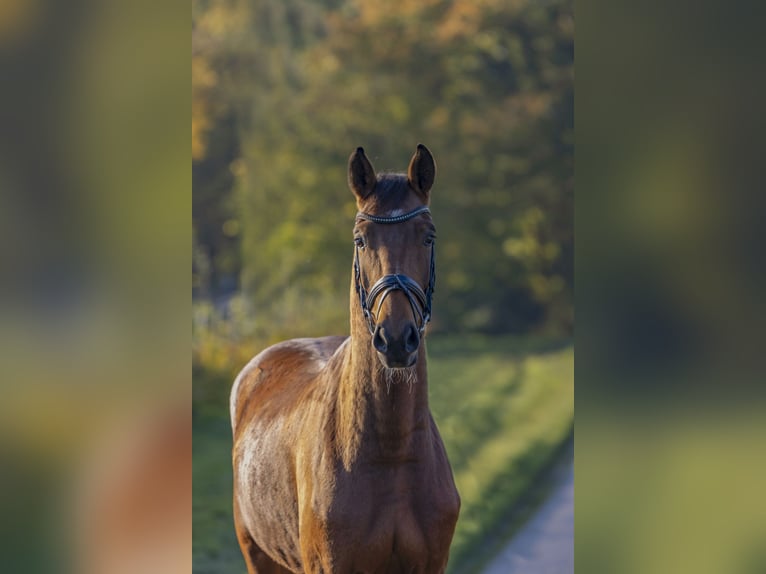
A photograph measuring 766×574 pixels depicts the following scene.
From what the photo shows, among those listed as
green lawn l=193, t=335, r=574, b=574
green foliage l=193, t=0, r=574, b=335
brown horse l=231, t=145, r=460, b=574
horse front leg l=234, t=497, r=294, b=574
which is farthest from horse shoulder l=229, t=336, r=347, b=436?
green foliage l=193, t=0, r=574, b=335

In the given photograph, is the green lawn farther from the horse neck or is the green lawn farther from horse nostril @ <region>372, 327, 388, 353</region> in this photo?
horse nostril @ <region>372, 327, 388, 353</region>

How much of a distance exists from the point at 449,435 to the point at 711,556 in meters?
6.49

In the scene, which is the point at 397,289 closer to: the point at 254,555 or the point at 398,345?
the point at 398,345

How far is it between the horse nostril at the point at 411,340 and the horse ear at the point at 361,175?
0.65m

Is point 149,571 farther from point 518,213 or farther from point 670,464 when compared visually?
point 518,213

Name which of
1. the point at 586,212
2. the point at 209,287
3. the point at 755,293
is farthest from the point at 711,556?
the point at 209,287

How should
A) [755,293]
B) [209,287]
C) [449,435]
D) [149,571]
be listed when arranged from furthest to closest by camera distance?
[209,287]
[449,435]
[149,571]
[755,293]

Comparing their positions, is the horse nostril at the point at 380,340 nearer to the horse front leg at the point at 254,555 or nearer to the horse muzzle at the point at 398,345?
the horse muzzle at the point at 398,345

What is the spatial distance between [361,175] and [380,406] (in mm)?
833

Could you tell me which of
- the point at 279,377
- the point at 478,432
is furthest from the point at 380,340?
the point at 478,432

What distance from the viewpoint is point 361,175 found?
11.2 ft

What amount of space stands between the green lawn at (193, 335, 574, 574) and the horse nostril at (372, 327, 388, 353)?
502 centimetres

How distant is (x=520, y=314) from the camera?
31.4 ft

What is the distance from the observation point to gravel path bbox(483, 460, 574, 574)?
7527 mm
